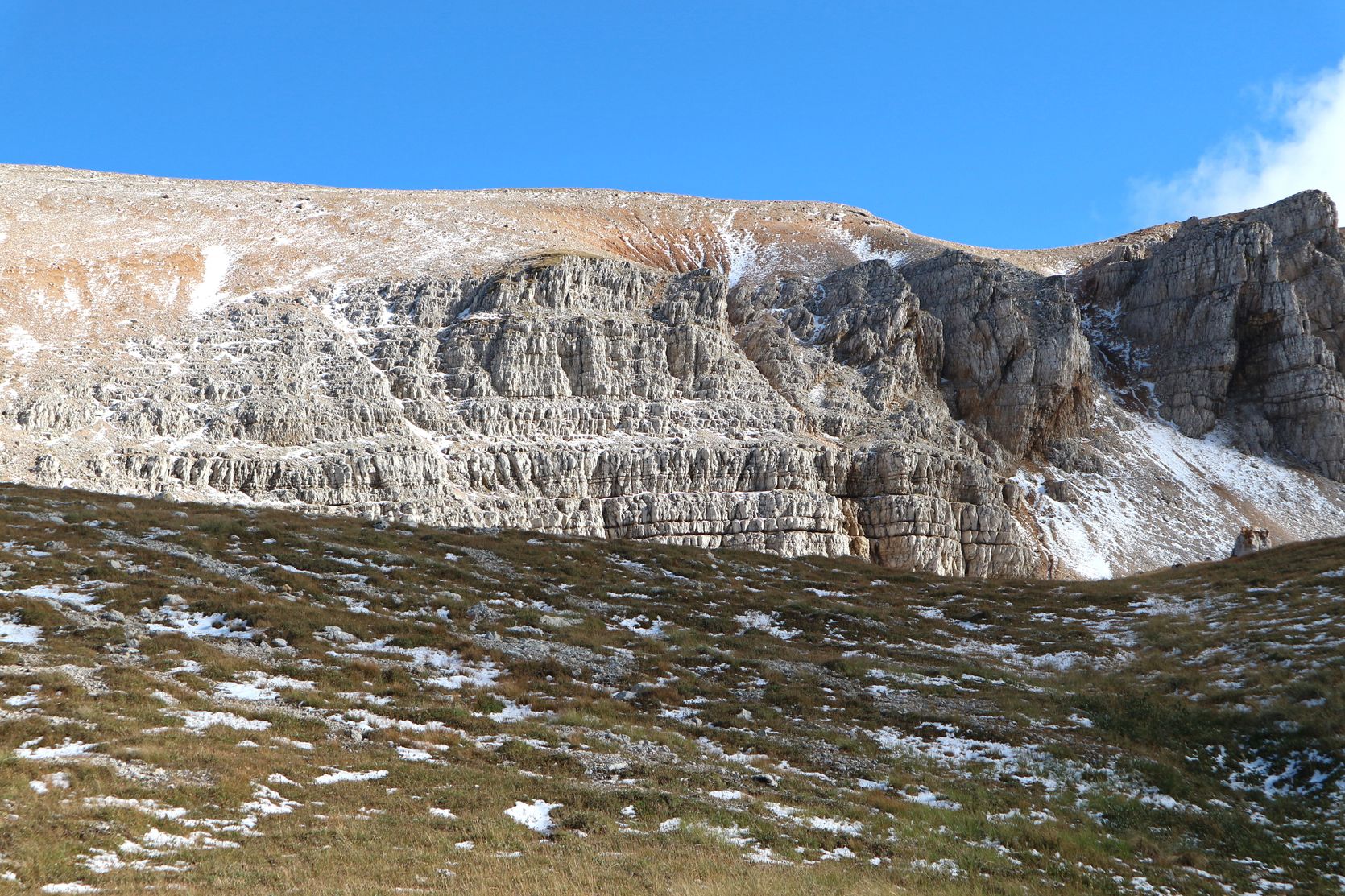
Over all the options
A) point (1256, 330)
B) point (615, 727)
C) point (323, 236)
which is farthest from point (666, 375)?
point (1256, 330)

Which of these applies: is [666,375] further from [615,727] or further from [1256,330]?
[1256,330]

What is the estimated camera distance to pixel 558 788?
17734 millimetres

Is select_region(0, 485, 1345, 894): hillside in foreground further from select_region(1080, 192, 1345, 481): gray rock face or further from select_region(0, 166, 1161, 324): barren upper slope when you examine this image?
select_region(1080, 192, 1345, 481): gray rock face

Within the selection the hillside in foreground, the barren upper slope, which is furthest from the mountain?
the hillside in foreground

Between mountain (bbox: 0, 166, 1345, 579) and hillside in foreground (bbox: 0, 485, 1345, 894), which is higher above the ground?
mountain (bbox: 0, 166, 1345, 579)

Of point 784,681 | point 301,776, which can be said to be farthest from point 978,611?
point 301,776

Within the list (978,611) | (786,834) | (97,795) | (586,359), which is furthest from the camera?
(586,359)

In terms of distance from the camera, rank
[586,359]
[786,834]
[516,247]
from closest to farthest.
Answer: [786,834] < [586,359] < [516,247]

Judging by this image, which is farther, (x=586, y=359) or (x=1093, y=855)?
(x=586, y=359)

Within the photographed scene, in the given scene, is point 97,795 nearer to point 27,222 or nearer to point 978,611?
point 978,611

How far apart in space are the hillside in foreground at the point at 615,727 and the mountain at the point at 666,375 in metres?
30.5

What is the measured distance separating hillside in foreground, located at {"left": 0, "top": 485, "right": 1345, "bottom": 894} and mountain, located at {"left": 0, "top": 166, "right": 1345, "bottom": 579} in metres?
30.5

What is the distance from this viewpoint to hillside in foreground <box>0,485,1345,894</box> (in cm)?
1455

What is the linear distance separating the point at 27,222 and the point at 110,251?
9.94 m
